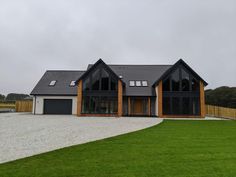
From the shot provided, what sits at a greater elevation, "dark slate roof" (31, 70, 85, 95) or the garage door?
"dark slate roof" (31, 70, 85, 95)

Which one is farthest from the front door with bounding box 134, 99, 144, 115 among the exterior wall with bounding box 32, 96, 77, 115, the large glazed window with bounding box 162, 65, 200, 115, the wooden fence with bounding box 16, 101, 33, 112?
the wooden fence with bounding box 16, 101, 33, 112

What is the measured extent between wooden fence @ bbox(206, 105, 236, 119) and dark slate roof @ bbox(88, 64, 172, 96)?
7851mm

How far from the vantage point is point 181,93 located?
65.2 feet

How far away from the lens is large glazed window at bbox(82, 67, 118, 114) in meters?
20.3

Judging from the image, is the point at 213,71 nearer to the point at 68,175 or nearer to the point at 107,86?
the point at 107,86

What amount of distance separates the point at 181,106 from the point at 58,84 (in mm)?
15159

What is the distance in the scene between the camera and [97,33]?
25719 millimetres

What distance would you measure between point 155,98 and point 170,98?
195 centimetres

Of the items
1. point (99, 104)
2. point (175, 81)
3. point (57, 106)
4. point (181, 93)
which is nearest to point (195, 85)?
point (181, 93)

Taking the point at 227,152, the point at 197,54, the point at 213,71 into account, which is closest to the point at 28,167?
the point at 227,152

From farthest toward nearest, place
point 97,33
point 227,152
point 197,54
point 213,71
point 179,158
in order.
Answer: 1. point 213,71
2. point 197,54
3. point 97,33
4. point 227,152
5. point 179,158

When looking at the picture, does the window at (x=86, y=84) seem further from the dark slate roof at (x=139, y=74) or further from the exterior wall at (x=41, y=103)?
the dark slate roof at (x=139, y=74)

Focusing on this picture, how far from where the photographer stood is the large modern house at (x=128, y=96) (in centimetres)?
1997

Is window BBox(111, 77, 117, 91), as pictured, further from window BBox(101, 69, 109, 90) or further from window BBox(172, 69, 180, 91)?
window BBox(172, 69, 180, 91)
